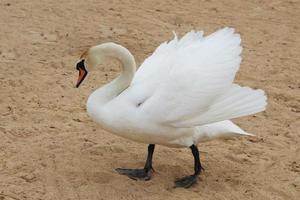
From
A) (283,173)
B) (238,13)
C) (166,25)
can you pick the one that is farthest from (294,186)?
(238,13)

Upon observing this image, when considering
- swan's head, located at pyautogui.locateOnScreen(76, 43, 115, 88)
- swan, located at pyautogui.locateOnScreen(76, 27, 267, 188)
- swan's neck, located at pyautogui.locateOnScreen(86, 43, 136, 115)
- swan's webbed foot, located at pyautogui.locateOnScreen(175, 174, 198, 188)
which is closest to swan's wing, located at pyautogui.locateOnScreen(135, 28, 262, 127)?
swan, located at pyautogui.locateOnScreen(76, 27, 267, 188)

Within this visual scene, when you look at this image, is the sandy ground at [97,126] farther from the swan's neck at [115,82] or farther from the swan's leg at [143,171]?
the swan's neck at [115,82]

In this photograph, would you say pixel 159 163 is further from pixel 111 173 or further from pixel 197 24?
pixel 197 24

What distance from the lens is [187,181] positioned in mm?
4949

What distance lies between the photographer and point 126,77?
480 centimetres

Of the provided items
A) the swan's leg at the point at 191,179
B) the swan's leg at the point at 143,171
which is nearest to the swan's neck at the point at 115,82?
the swan's leg at the point at 143,171

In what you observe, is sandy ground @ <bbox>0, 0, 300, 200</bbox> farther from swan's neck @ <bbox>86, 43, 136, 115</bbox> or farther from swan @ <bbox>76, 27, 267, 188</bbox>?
swan's neck @ <bbox>86, 43, 136, 115</bbox>

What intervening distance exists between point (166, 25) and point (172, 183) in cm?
384

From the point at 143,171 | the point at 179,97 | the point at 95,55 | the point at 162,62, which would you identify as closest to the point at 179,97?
the point at 179,97

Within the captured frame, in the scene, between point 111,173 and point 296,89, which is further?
point 296,89

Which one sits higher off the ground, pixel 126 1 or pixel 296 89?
pixel 126 1

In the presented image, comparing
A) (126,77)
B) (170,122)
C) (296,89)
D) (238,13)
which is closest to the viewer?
(170,122)

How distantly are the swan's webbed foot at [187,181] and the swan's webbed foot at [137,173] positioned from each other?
23 cm

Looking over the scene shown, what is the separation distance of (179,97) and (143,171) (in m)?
0.81
